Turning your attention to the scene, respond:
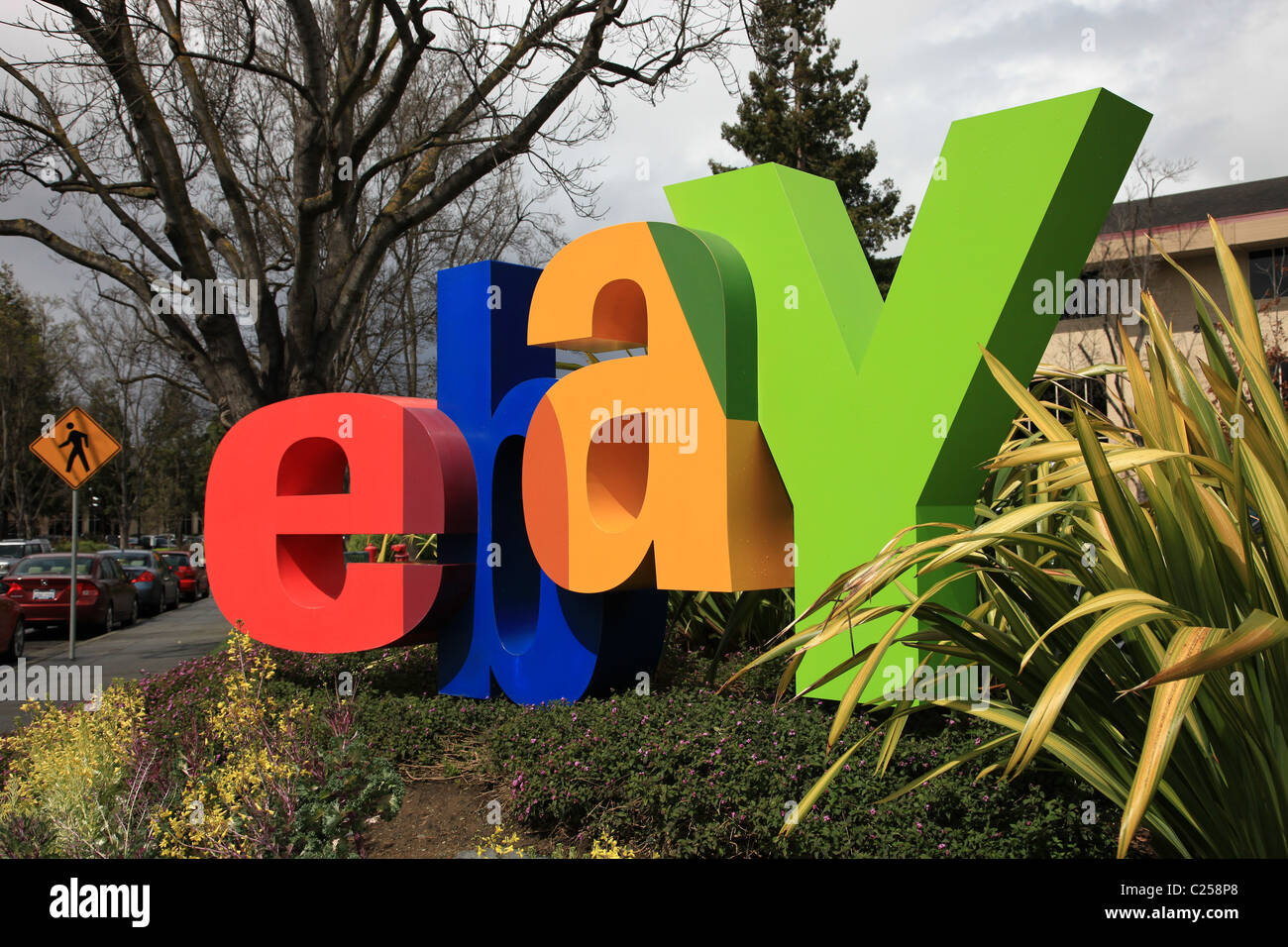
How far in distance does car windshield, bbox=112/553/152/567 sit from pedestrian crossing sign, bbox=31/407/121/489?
1126cm

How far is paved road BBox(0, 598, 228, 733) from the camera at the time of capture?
562 inches

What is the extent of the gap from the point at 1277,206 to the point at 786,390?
24920 millimetres

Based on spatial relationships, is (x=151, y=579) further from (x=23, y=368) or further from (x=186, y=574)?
(x=23, y=368)

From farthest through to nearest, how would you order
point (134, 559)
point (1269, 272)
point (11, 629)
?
point (134, 559) → point (1269, 272) → point (11, 629)

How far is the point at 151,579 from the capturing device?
76.4 ft

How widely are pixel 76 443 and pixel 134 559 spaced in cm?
1181

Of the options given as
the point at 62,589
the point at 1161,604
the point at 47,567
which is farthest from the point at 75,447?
the point at 1161,604

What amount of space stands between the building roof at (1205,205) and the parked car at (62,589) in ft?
78.6

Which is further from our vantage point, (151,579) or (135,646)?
(151,579)

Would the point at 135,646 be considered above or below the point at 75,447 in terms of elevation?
below

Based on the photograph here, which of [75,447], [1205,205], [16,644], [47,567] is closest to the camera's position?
[75,447]

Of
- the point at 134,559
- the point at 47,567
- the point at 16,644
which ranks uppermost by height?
the point at 47,567

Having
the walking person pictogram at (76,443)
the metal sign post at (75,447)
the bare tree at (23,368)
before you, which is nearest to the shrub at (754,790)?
the metal sign post at (75,447)

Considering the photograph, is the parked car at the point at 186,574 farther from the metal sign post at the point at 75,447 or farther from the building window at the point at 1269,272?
the building window at the point at 1269,272
